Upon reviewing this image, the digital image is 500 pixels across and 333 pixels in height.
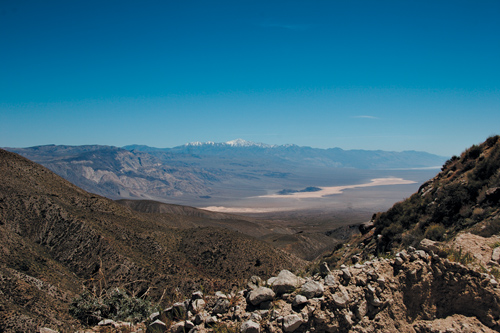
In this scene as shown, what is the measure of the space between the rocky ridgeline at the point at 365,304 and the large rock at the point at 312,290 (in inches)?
0.7

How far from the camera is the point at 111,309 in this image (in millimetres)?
9742

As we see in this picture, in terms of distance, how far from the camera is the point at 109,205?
39656mm

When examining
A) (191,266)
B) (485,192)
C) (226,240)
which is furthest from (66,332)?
(226,240)

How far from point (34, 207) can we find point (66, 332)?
2496 cm

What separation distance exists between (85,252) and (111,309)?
20.5 m

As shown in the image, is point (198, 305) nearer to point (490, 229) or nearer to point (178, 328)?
point (178, 328)

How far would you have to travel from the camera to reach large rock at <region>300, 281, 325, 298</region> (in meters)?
5.68

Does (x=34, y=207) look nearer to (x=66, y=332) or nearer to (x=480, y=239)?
(x=66, y=332)

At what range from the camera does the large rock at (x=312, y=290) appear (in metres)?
5.68

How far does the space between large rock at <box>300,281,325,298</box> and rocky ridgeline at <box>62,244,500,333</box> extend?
2 centimetres

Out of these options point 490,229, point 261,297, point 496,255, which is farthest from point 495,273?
point 261,297

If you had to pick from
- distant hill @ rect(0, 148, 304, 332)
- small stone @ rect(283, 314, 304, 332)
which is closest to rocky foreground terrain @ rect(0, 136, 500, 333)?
small stone @ rect(283, 314, 304, 332)

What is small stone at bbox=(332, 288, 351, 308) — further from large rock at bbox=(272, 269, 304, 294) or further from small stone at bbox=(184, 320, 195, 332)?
small stone at bbox=(184, 320, 195, 332)

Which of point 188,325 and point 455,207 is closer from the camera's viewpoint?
point 188,325
